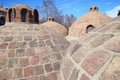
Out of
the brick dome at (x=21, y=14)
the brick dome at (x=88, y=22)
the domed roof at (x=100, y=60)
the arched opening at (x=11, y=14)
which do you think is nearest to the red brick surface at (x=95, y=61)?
the domed roof at (x=100, y=60)

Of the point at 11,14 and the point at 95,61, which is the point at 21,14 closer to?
the point at 11,14

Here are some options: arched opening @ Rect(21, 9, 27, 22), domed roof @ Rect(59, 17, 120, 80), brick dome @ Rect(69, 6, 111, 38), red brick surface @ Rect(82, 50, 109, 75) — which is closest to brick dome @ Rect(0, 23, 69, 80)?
arched opening @ Rect(21, 9, 27, 22)

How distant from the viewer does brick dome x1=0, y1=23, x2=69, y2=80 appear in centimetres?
390

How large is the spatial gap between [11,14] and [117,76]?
5.65 m

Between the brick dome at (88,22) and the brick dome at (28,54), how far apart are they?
1370 cm

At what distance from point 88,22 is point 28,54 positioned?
15.0 m

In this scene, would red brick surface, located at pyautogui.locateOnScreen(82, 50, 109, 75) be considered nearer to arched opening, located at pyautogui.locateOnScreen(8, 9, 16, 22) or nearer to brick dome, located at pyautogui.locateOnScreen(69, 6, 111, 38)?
arched opening, located at pyautogui.locateOnScreen(8, 9, 16, 22)

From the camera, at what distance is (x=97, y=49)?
3.94 ft

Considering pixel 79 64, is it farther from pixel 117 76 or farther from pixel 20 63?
pixel 20 63

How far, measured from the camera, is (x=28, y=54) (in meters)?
4.18

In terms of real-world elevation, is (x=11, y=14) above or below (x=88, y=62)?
above

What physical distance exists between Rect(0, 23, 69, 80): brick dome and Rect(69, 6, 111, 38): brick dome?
13.7 m

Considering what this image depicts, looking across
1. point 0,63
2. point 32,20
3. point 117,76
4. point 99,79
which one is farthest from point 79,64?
point 32,20

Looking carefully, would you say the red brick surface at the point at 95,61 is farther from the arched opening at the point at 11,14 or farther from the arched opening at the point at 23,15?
the arched opening at the point at 11,14
